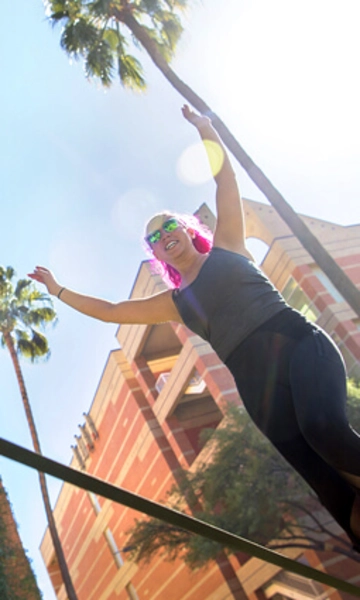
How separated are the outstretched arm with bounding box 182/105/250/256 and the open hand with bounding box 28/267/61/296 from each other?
78 cm

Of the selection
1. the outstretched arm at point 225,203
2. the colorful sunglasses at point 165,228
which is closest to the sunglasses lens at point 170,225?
the colorful sunglasses at point 165,228

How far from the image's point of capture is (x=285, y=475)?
45.9 ft

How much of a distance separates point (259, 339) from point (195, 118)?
117cm

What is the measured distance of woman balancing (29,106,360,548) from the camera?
5.98ft

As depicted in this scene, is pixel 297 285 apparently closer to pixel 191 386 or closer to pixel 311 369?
pixel 191 386

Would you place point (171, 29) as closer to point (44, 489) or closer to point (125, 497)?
point (44, 489)

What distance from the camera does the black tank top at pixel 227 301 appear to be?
2.11 metres

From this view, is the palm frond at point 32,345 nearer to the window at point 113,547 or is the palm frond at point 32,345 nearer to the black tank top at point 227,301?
the window at point 113,547

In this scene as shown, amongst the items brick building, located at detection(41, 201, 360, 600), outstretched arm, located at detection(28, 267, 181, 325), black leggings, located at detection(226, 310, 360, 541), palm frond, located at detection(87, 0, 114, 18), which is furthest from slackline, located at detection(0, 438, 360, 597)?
brick building, located at detection(41, 201, 360, 600)

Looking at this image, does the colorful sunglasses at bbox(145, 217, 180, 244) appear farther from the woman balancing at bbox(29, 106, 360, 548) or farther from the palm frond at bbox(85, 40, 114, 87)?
the palm frond at bbox(85, 40, 114, 87)

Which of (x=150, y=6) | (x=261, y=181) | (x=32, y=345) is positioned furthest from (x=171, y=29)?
(x=32, y=345)

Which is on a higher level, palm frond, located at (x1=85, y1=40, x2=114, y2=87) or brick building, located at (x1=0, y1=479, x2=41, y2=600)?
palm frond, located at (x1=85, y1=40, x2=114, y2=87)

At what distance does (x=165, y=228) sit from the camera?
244cm

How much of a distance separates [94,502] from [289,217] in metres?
22.9
